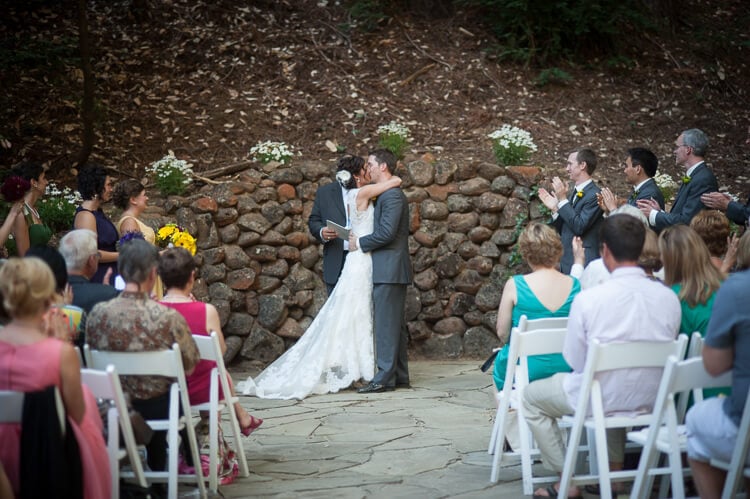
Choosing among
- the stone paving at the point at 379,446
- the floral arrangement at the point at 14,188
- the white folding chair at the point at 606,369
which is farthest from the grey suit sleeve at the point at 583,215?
the floral arrangement at the point at 14,188

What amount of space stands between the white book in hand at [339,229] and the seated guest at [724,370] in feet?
13.9

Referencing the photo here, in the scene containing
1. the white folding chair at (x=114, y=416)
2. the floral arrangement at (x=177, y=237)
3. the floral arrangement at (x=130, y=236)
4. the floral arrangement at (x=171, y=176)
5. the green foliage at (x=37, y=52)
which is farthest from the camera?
the green foliage at (x=37, y=52)

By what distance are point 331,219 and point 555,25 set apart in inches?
195

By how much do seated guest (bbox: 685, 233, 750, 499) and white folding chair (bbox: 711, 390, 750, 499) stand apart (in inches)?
1.0

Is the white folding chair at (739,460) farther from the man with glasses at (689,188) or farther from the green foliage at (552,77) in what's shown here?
the green foliage at (552,77)

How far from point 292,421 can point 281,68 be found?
5794 mm

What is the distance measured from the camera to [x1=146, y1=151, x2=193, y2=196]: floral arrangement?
8461 millimetres

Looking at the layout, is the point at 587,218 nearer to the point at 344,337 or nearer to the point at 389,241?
the point at 389,241

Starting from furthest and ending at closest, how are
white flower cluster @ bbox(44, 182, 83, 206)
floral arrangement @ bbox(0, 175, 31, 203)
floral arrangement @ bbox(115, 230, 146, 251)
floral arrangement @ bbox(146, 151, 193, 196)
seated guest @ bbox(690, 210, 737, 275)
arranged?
floral arrangement @ bbox(146, 151, 193, 196) → white flower cluster @ bbox(44, 182, 83, 206) → floral arrangement @ bbox(0, 175, 31, 203) → floral arrangement @ bbox(115, 230, 146, 251) → seated guest @ bbox(690, 210, 737, 275)

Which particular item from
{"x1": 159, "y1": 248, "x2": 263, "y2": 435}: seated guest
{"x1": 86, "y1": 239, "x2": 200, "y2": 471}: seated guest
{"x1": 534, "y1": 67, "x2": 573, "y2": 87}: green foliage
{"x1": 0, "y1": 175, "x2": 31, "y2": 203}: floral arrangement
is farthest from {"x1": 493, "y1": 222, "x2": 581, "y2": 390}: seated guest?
{"x1": 534, "y1": 67, "x2": 573, "y2": 87}: green foliage

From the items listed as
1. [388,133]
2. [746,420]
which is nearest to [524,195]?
[388,133]

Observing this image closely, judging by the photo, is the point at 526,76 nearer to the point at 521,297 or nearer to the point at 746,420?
the point at 521,297

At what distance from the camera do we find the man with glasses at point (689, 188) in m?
6.50

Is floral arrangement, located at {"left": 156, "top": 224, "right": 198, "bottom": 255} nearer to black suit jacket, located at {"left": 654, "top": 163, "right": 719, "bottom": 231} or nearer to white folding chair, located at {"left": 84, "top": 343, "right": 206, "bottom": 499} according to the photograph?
white folding chair, located at {"left": 84, "top": 343, "right": 206, "bottom": 499}
